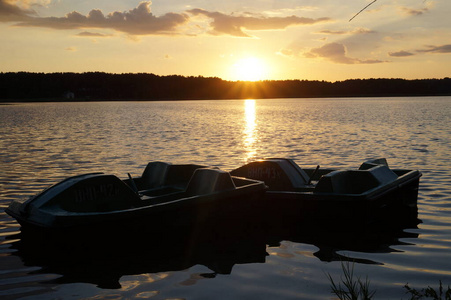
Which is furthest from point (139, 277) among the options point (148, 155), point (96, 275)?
point (148, 155)

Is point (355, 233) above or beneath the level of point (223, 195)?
beneath

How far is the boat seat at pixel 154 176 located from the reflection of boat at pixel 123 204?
1033 millimetres

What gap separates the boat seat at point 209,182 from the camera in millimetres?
10914

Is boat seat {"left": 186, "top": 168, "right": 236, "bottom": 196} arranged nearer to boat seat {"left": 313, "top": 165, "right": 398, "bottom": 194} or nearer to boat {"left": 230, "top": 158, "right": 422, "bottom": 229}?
boat {"left": 230, "top": 158, "right": 422, "bottom": 229}

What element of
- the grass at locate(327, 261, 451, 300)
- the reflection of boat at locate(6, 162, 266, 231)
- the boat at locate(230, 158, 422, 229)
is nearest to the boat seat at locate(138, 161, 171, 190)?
the reflection of boat at locate(6, 162, 266, 231)

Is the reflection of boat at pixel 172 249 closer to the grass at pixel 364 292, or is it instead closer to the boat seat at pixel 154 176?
the grass at pixel 364 292

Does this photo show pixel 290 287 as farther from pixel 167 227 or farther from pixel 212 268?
pixel 167 227

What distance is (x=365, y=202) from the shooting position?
11.0m

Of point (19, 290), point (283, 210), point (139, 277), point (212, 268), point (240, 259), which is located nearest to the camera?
point (19, 290)

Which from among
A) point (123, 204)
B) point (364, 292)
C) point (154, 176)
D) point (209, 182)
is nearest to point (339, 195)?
point (209, 182)

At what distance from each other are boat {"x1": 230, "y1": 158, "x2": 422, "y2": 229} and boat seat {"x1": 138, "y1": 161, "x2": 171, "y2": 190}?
2.02m

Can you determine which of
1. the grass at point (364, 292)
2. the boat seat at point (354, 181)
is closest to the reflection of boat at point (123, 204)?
the boat seat at point (354, 181)

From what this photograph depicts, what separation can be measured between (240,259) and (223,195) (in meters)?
1.93

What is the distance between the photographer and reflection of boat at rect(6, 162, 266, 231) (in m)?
8.98
